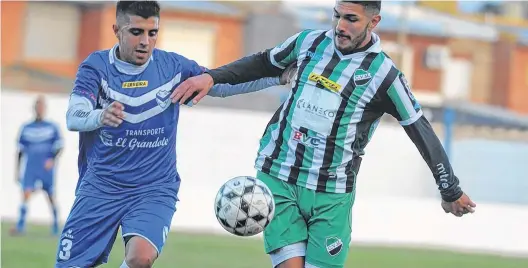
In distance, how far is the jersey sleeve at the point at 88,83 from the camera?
638 cm

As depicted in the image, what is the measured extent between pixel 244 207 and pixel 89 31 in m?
21.4

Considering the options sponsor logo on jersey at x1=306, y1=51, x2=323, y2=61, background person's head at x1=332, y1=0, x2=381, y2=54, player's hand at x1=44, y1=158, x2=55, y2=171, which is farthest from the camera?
player's hand at x1=44, y1=158, x2=55, y2=171

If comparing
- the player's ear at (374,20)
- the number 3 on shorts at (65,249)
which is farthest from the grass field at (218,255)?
the player's ear at (374,20)

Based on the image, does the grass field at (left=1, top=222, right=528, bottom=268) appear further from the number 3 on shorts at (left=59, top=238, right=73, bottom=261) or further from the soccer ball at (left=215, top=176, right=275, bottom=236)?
the soccer ball at (left=215, top=176, right=275, bottom=236)

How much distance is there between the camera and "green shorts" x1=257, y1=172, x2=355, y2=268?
642 centimetres

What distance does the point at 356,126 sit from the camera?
6.41m

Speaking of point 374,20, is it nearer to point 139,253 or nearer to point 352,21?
point 352,21

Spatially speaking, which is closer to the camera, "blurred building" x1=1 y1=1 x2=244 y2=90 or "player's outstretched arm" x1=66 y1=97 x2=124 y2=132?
"player's outstretched arm" x1=66 y1=97 x2=124 y2=132

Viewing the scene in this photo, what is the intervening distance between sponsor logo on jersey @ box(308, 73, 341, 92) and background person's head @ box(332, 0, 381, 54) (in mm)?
206

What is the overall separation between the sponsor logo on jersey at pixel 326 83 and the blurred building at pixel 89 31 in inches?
770

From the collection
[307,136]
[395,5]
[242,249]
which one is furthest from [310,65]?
[395,5]

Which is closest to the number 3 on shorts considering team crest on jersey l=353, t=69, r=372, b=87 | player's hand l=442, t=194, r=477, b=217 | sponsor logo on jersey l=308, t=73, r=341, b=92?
sponsor logo on jersey l=308, t=73, r=341, b=92

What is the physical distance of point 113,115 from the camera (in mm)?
5988

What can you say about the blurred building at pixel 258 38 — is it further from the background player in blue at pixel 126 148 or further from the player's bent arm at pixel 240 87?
the background player in blue at pixel 126 148
